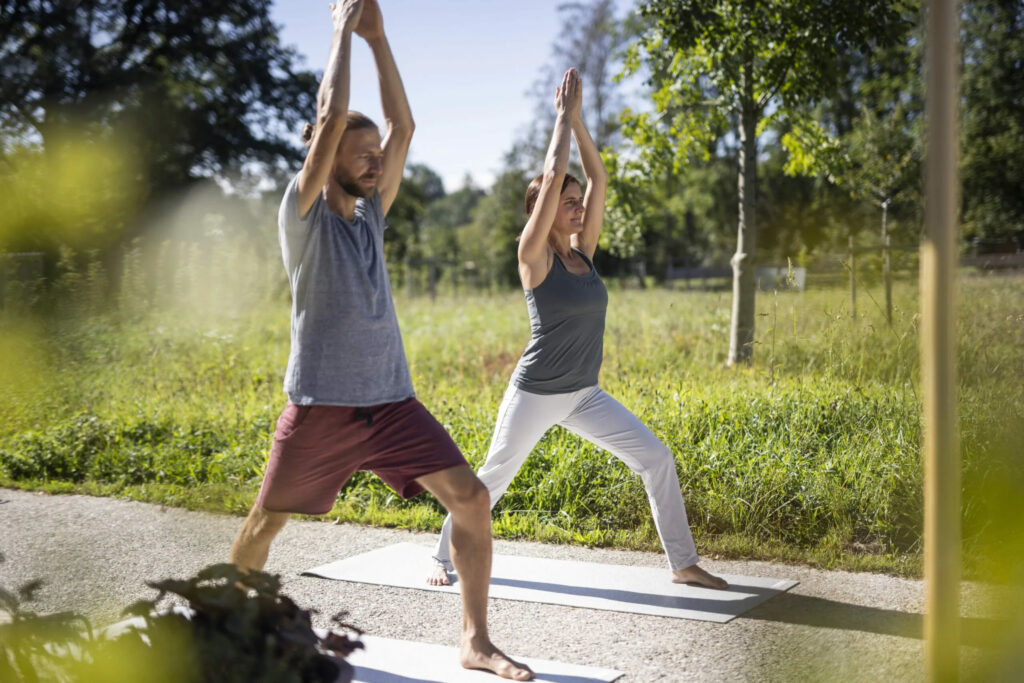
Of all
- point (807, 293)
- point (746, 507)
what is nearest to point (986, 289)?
point (807, 293)

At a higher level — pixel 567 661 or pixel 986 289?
pixel 986 289

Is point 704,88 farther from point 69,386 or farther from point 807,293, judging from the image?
point 69,386

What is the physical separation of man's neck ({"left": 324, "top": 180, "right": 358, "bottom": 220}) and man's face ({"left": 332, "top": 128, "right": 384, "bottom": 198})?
16 mm

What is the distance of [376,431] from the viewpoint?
10.7 feet

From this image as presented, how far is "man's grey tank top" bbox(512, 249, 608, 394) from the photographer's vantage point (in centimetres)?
439

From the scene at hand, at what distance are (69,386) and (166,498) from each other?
4.00 feet

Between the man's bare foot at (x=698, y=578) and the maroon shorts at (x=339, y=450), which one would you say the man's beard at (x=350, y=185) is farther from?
the man's bare foot at (x=698, y=578)

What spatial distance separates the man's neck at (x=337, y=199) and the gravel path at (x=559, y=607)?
1389mm

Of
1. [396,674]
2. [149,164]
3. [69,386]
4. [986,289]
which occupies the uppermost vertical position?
[149,164]

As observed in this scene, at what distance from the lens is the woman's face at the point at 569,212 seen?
4500mm

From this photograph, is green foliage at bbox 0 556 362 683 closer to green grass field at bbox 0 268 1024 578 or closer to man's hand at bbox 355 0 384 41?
green grass field at bbox 0 268 1024 578

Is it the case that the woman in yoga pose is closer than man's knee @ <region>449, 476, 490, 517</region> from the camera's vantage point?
No

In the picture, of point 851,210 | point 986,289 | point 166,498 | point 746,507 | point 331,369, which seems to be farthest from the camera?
point 851,210

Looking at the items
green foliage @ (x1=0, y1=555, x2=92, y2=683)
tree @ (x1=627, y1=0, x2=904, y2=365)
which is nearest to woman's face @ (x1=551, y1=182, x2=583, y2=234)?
green foliage @ (x1=0, y1=555, x2=92, y2=683)
